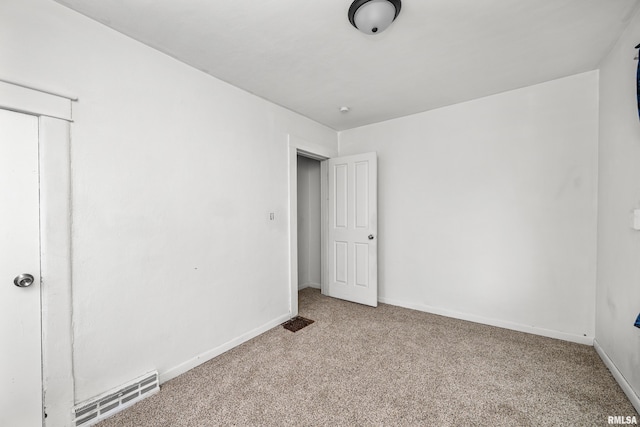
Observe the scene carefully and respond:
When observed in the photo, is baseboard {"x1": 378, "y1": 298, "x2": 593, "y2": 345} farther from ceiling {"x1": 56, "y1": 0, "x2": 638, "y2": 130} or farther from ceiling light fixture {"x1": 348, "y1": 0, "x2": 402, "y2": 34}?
ceiling light fixture {"x1": 348, "y1": 0, "x2": 402, "y2": 34}

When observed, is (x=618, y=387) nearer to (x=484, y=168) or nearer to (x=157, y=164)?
(x=484, y=168)

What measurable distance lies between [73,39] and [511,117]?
148 inches

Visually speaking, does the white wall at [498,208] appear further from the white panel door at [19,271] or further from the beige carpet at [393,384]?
the white panel door at [19,271]

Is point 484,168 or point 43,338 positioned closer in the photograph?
point 43,338

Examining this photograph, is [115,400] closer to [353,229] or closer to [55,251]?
[55,251]

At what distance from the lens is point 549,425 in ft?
5.12

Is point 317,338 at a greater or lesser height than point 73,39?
lesser

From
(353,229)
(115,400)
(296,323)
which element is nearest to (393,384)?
(296,323)

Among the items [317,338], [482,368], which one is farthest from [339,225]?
[482,368]

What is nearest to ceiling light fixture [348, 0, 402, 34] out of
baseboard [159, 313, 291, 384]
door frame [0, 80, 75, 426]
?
door frame [0, 80, 75, 426]

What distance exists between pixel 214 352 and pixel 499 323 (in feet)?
9.72

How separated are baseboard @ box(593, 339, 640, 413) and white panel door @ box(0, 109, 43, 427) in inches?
141

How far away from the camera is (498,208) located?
2.88 m

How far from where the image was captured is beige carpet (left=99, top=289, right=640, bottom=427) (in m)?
1.64
